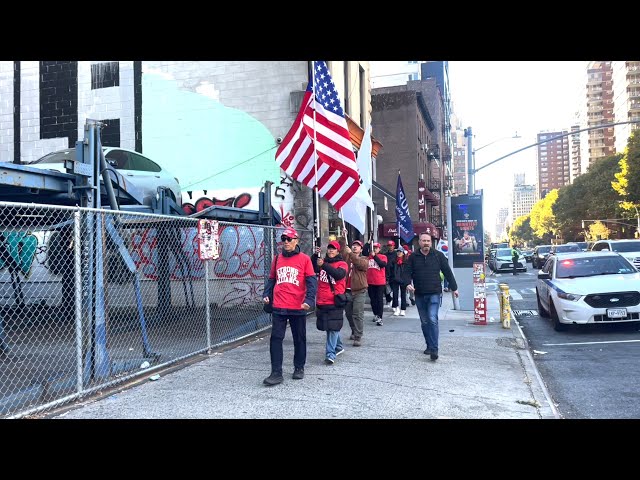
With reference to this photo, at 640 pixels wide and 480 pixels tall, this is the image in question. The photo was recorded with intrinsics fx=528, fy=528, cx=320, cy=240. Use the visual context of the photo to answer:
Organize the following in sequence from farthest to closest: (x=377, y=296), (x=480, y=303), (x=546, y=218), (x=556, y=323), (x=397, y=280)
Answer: (x=546, y=218) < (x=397, y=280) < (x=480, y=303) < (x=377, y=296) < (x=556, y=323)

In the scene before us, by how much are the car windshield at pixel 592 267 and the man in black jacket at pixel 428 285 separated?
4.30m

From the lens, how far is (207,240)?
7.93m

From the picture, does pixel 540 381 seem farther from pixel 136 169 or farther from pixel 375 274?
pixel 136 169

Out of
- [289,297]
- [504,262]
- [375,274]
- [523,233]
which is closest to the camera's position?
[289,297]

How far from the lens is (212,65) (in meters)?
16.6

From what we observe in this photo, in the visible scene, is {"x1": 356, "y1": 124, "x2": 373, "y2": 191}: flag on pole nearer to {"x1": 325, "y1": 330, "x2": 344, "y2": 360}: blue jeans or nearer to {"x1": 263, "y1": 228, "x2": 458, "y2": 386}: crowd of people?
{"x1": 263, "y1": 228, "x2": 458, "y2": 386}: crowd of people

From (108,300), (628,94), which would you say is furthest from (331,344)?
(628,94)

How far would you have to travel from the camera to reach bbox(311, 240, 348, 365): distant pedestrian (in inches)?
278

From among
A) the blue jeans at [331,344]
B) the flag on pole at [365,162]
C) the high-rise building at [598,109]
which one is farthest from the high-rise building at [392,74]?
the high-rise building at [598,109]

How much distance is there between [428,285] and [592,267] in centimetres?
510

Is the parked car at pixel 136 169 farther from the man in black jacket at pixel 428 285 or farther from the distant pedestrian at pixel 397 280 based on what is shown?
the man in black jacket at pixel 428 285

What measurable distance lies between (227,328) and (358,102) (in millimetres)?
13706

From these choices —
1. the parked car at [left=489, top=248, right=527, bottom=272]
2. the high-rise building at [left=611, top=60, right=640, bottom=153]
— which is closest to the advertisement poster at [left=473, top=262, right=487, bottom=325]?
the parked car at [left=489, top=248, right=527, bottom=272]
